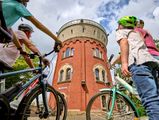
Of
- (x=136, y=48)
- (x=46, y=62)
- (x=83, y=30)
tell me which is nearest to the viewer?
(x=136, y=48)

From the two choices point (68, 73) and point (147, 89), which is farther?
point (68, 73)

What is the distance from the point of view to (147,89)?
10.9 feet

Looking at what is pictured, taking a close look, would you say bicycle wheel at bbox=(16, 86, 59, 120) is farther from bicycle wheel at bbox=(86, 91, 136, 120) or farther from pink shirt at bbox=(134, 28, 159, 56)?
pink shirt at bbox=(134, 28, 159, 56)

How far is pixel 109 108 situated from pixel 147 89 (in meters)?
1.47

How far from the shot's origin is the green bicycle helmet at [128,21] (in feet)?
13.5

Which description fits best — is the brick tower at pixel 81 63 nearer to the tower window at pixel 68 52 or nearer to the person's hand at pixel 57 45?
the tower window at pixel 68 52

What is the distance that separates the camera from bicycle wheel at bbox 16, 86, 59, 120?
144 inches

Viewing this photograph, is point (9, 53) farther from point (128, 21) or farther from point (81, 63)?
point (81, 63)

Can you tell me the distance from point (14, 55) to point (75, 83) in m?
21.9

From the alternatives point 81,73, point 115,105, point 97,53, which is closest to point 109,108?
point 115,105

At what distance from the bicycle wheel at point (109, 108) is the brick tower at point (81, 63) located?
66.0 feet

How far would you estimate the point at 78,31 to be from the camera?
29359mm

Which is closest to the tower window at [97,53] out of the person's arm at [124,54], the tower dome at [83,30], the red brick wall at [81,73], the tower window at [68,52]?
the red brick wall at [81,73]

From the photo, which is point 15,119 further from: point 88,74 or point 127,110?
point 88,74
